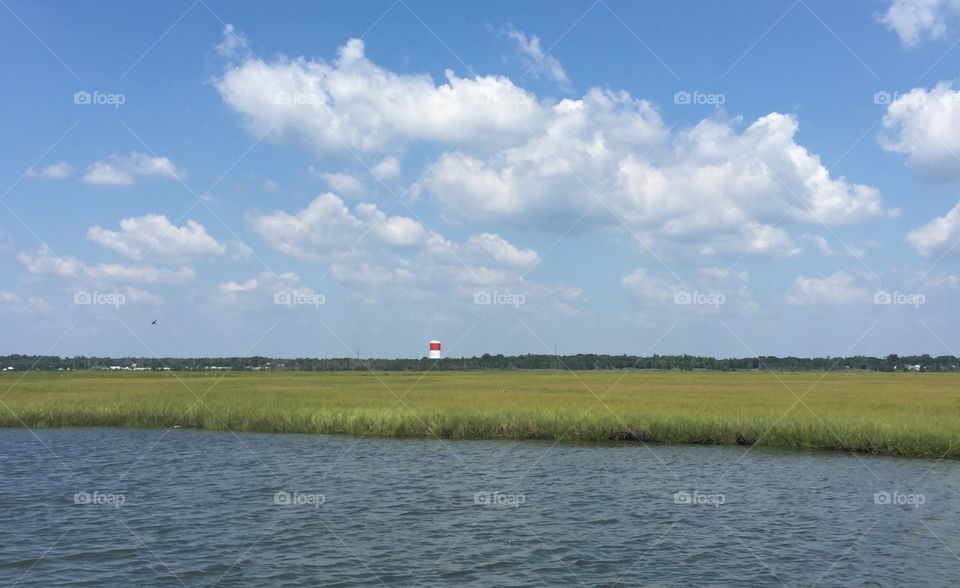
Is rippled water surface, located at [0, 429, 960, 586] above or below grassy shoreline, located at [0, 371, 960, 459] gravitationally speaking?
below

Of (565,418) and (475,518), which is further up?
(565,418)

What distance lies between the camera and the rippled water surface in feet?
60.3

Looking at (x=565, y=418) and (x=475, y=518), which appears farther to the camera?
(x=565, y=418)

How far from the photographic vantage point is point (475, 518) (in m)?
23.9

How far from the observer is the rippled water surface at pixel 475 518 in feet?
60.3

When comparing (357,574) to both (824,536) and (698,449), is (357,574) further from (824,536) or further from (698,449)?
→ (698,449)

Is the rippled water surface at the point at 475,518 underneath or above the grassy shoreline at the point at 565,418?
underneath

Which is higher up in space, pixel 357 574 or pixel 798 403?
pixel 798 403

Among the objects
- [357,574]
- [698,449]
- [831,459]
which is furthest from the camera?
[698,449]

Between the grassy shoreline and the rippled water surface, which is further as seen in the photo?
the grassy shoreline

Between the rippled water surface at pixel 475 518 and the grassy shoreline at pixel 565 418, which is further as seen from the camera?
the grassy shoreline at pixel 565 418

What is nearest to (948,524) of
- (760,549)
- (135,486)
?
(760,549)

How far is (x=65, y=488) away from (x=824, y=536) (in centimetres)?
2779

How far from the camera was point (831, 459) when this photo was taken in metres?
36.4
